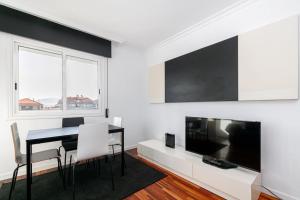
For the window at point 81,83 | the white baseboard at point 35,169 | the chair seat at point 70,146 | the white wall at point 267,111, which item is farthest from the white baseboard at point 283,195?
the white baseboard at point 35,169

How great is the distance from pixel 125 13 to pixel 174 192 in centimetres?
284

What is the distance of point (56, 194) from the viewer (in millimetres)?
1898

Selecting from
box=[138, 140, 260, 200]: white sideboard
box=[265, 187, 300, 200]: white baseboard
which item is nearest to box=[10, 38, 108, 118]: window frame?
box=[138, 140, 260, 200]: white sideboard

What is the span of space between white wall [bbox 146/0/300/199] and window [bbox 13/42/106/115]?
2.18 meters

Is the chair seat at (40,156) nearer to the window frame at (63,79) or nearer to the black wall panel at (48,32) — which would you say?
the window frame at (63,79)

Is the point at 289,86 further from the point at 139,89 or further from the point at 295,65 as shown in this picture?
the point at 139,89

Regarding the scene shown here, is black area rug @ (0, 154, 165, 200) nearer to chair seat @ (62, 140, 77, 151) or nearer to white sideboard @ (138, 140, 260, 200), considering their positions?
white sideboard @ (138, 140, 260, 200)

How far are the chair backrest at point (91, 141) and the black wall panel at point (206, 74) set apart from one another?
1710 millimetres

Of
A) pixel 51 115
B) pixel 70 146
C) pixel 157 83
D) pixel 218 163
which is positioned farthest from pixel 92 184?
pixel 157 83

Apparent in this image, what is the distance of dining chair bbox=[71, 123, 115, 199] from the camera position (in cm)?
180

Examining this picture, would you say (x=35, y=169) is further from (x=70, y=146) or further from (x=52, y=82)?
(x=52, y=82)

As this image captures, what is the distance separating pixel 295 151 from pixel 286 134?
200mm

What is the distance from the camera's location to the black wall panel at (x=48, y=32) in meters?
2.27

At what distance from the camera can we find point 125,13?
2.39m
